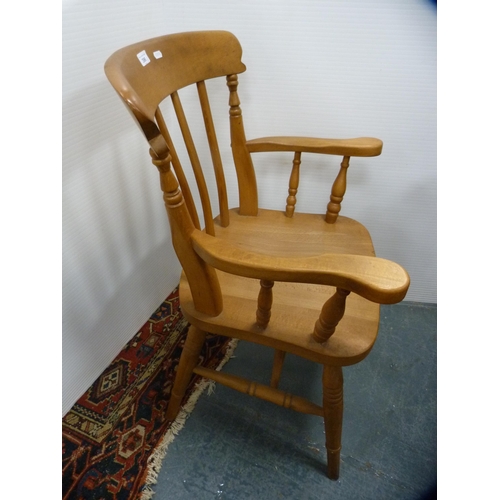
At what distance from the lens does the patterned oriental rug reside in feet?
2.68

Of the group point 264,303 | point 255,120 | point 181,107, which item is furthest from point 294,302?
point 255,120

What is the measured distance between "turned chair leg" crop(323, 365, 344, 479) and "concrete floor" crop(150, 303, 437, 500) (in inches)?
3.0

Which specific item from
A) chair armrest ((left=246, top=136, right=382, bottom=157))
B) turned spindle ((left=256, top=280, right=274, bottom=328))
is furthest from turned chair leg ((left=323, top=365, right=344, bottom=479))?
chair armrest ((left=246, top=136, right=382, bottom=157))

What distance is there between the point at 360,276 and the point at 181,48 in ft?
1.83

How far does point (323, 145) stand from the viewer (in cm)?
83

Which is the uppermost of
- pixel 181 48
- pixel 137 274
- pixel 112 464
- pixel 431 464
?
pixel 181 48

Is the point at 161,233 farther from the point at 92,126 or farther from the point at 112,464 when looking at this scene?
the point at 112,464

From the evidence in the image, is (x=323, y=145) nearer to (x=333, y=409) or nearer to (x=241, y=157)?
(x=241, y=157)

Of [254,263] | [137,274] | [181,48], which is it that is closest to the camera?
[254,263]

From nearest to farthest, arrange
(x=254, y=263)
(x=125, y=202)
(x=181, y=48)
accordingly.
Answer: (x=254, y=263) → (x=181, y=48) → (x=125, y=202)

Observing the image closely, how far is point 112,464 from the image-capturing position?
2.77 ft

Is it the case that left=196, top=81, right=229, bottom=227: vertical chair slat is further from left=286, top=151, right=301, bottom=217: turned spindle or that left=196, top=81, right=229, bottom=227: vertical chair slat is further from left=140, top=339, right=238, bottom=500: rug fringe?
left=140, top=339, right=238, bottom=500: rug fringe

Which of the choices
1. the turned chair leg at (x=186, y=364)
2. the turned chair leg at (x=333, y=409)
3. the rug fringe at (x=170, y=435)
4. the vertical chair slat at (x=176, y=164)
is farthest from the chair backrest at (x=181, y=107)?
the rug fringe at (x=170, y=435)
